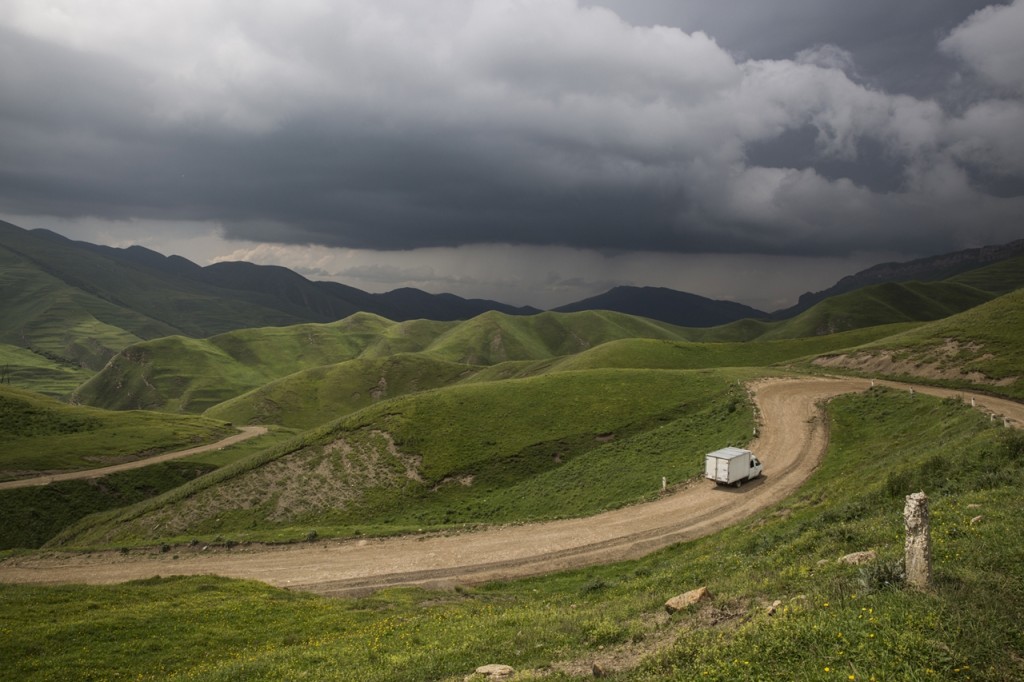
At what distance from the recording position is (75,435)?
10256 centimetres

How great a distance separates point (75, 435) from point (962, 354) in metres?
158

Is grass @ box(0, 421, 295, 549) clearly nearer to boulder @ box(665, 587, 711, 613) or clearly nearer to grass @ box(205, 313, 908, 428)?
grass @ box(205, 313, 908, 428)

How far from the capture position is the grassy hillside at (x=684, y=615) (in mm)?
11164

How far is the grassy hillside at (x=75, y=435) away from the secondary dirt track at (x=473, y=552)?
184ft

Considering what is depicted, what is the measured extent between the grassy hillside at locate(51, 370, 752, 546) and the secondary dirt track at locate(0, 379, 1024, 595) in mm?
3636

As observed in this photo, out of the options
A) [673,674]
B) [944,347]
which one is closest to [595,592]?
[673,674]

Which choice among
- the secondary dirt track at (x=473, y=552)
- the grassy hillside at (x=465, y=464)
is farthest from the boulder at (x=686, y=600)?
the grassy hillside at (x=465, y=464)

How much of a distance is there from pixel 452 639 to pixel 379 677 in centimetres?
372

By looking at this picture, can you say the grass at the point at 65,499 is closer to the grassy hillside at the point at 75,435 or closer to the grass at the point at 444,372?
the grassy hillside at the point at 75,435

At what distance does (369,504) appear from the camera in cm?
5503

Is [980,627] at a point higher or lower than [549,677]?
higher

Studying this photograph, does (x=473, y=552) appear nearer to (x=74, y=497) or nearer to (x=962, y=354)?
(x=962, y=354)

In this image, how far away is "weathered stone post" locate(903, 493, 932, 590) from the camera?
41.3 ft

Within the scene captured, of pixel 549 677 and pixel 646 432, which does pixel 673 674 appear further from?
pixel 646 432
